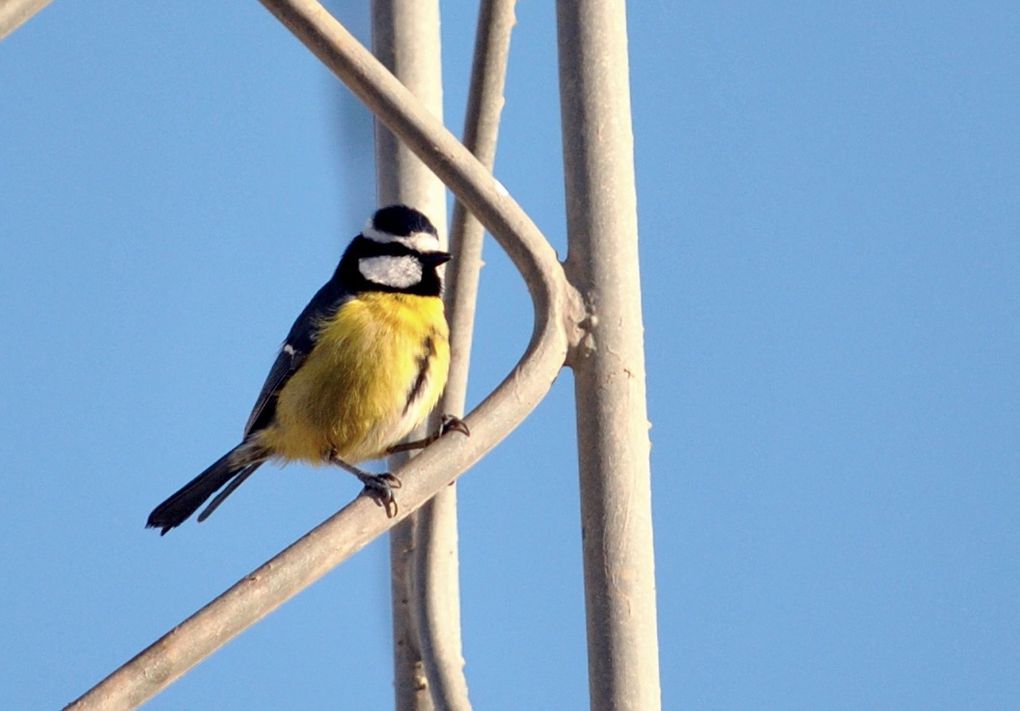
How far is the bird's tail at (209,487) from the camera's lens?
187 centimetres

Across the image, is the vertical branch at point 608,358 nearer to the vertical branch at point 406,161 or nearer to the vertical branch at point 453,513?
the vertical branch at point 453,513

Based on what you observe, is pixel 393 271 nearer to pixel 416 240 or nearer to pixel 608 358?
pixel 416 240

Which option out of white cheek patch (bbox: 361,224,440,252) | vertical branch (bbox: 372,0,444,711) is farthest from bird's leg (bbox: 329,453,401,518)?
white cheek patch (bbox: 361,224,440,252)

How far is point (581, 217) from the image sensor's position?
1.35 m

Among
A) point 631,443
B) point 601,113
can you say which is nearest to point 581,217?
point 601,113

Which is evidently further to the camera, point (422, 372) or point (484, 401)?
point (422, 372)

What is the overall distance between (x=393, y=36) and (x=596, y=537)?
0.66 metres

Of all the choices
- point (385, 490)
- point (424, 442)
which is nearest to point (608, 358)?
point (385, 490)

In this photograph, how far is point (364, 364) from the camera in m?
1.73

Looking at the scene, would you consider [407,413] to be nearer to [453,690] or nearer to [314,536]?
[453,690]

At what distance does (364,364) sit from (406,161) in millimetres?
248

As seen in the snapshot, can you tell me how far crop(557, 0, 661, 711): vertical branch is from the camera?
4.16 feet

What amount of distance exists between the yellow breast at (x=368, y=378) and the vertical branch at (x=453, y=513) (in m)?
0.14

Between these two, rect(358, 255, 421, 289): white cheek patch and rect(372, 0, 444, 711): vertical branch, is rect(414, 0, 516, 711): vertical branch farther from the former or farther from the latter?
rect(358, 255, 421, 289): white cheek patch
